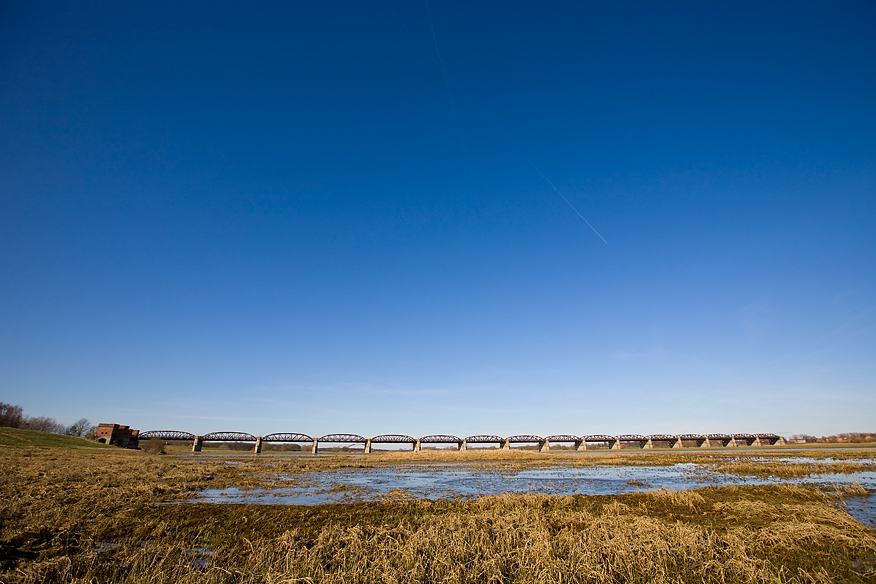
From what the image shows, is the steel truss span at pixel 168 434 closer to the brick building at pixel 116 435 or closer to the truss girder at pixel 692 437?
the brick building at pixel 116 435

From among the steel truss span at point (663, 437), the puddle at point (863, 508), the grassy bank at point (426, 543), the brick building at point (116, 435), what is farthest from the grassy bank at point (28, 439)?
the steel truss span at point (663, 437)

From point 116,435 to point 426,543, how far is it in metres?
143

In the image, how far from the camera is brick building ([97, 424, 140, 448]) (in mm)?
110569

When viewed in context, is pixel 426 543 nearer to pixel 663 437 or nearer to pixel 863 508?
pixel 863 508

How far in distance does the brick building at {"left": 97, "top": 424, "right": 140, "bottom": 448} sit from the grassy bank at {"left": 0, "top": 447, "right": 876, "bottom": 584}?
11716 centimetres

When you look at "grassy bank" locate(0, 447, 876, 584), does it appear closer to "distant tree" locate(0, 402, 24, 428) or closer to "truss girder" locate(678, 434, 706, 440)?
"distant tree" locate(0, 402, 24, 428)

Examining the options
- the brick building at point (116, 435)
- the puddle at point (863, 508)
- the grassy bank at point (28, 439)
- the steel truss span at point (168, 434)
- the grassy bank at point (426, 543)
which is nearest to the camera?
the grassy bank at point (426, 543)

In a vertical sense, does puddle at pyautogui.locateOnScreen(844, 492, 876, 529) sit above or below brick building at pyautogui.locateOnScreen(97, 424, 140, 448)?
below

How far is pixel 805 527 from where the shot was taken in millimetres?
14289

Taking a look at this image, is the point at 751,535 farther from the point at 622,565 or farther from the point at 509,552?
the point at 509,552

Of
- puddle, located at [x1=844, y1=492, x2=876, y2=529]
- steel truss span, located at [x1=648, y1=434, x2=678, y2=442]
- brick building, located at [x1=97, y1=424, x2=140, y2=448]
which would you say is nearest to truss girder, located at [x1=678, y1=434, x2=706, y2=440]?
steel truss span, located at [x1=648, y1=434, x2=678, y2=442]

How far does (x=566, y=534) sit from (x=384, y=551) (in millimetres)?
6635

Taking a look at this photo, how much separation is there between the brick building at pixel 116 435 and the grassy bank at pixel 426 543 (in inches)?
4613

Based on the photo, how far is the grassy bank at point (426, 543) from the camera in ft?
33.1
